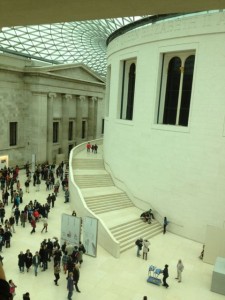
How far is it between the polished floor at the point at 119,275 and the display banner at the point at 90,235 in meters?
0.48

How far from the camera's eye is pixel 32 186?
1015 inches

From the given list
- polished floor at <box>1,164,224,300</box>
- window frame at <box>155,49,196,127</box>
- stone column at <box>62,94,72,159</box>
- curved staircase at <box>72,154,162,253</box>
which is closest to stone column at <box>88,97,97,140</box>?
stone column at <box>62,94,72,159</box>

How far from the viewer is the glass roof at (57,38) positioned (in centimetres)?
3724

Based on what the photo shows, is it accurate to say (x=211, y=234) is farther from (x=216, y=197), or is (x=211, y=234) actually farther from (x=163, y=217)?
(x=163, y=217)

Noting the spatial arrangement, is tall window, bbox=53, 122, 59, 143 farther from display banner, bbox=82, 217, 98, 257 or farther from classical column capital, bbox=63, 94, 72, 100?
display banner, bbox=82, 217, 98, 257

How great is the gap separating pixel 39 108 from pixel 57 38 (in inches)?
594

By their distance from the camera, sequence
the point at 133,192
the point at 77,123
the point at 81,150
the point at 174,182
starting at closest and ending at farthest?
the point at 174,182, the point at 133,192, the point at 81,150, the point at 77,123

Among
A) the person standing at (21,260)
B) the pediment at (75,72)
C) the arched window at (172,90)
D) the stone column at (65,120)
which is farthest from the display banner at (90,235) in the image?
the stone column at (65,120)

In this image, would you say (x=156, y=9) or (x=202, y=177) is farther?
(x=202, y=177)

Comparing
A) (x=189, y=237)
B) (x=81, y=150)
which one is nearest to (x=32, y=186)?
(x=81, y=150)

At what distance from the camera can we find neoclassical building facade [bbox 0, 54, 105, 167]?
98.3ft

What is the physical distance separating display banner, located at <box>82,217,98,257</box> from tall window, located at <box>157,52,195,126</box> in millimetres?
9638

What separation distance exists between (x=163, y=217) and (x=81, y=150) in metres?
15.8

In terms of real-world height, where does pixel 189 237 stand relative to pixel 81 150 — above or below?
below
